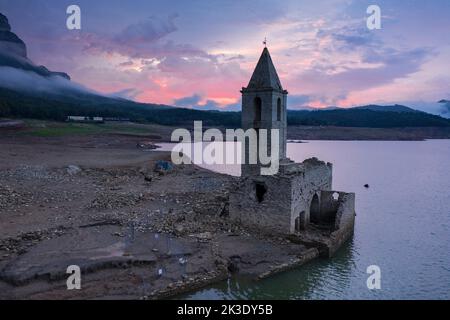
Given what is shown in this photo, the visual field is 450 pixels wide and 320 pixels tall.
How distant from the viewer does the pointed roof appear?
18.1 meters

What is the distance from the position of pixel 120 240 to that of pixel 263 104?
8.96 m

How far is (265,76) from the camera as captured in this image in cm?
1825

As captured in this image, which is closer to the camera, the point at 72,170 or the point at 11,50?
the point at 72,170

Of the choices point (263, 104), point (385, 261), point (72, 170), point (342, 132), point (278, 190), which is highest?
point (263, 104)

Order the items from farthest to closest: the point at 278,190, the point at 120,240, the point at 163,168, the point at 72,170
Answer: the point at 163,168
the point at 72,170
the point at 278,190
the point at 120,240

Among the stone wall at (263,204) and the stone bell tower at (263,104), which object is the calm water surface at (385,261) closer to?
the stone wall at (263,204)

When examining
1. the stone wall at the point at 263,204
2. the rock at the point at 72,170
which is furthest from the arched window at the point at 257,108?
the rock at the point at 72,170

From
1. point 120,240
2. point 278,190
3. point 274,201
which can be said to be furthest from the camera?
point 274,201

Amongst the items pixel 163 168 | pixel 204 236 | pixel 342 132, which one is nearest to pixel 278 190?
pixel 204 236

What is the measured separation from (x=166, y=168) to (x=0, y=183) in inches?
540

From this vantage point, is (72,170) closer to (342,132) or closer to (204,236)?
(204,236)
